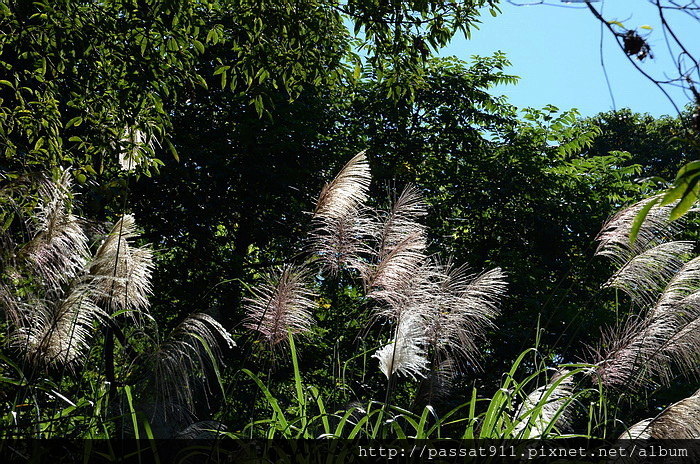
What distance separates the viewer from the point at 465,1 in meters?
5.96

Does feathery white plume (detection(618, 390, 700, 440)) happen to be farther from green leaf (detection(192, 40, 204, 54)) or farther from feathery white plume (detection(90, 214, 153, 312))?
green leaf (detection(192, 40, 204, 54))

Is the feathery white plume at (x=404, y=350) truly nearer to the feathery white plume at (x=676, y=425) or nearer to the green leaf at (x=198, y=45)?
the feathery white plume at (x=676, y=425)

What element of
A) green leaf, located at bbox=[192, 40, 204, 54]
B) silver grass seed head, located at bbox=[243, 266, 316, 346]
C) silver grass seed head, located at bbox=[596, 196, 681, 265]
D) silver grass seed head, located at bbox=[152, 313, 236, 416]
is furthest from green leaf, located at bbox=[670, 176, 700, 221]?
green leaf, located at bbox=[192, 40, 204, 54]

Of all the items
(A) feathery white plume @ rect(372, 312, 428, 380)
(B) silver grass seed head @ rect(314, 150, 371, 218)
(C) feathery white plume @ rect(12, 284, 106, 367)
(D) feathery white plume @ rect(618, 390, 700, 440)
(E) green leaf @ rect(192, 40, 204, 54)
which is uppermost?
(E) green leaf @ rect(192, 40, 204, 54)

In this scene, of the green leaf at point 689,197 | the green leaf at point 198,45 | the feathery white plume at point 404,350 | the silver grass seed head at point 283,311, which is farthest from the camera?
the green leaf at point 198,45

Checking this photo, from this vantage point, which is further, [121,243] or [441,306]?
[441,306]

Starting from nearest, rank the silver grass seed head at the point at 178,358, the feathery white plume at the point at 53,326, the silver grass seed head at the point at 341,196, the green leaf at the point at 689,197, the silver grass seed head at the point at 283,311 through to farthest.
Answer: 1. the green leaf at the point at 689,197
2. the silver grass seed head at the point at 178,358
3. the feathery white plume at the point at 53,326
4. the silver grass seed head at the point at 283,311
5. the silver grass seed head at the point at 341,196

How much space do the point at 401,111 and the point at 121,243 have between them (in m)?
8.48

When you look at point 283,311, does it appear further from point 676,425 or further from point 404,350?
point 676,425

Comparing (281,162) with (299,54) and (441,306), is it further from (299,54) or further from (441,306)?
(441,306)

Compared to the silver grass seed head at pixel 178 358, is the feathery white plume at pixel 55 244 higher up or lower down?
higher up

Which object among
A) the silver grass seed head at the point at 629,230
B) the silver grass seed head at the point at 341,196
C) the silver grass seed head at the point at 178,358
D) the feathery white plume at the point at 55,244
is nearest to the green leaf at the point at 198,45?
the silver grass seed head at the point at 341,196

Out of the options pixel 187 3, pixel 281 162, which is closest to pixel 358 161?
pixel 187 3

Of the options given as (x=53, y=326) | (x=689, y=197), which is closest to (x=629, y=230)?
(x=689, y=197)
